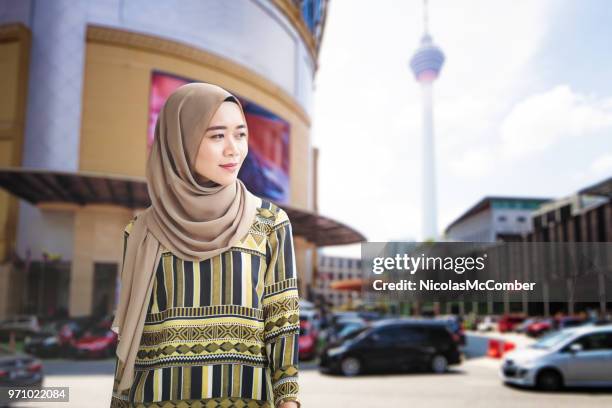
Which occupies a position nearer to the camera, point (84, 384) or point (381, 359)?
point (84, 384)

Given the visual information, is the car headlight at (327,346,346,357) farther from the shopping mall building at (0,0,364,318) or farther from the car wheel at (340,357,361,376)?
the shopping mall building at (0,0,364,318)

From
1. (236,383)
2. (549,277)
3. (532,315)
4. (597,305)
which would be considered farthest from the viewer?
(532,315)

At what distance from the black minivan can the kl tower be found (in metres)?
78.0

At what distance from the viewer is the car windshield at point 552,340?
38.2 feet

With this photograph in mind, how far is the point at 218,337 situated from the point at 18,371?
7.82m

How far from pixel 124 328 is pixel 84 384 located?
994 cm

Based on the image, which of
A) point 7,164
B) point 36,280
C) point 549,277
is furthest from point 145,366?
point 7,164

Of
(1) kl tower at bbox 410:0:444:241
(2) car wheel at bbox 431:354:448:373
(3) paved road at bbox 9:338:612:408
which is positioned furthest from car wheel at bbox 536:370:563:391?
(1) kl tower at bbox 410:0:444:241

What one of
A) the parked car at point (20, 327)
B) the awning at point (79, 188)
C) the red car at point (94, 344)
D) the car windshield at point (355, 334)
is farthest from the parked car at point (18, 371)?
the awning at point (79, 188)

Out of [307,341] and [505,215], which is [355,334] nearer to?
[307,341]

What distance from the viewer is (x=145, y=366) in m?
Result: 2.10

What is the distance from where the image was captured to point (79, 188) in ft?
68.3

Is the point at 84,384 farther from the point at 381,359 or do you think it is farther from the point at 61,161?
the point at 61,161

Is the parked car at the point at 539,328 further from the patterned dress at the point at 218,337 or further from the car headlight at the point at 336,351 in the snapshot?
the patterned dress at the point at 218,337
